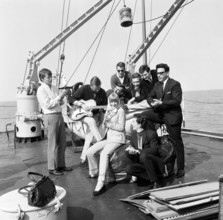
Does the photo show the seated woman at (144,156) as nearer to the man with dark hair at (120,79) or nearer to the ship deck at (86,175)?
the ship deck at (86,175)

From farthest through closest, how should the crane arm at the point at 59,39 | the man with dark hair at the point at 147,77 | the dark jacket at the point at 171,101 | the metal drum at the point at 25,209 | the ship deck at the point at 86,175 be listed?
the crane arm at the point at 59,39 < the man with dark hair at the point at 147,77 < the dark jacket at the point at 171,101 < the ship deck at the point at 86,175 < the metal drum at the point at 25,209

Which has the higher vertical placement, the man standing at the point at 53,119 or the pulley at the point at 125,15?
the pulley at the point at 125,15

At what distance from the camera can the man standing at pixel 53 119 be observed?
4.25 meters

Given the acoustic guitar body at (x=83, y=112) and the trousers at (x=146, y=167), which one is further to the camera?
the acoustic guitar body at (x=83, y=112)

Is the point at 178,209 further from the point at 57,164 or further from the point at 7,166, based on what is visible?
the point at 7,166

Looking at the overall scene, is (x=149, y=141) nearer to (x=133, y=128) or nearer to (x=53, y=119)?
(x=133, y=128)

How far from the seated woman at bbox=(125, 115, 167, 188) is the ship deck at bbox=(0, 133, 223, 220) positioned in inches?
10.2

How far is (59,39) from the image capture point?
27.7 feet

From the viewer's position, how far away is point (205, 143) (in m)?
6.77

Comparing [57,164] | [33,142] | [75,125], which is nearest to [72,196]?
[57,164]

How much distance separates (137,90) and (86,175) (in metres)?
1.76

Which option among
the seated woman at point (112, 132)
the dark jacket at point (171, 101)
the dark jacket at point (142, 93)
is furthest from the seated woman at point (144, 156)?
the dark jacket at point (142, 93)

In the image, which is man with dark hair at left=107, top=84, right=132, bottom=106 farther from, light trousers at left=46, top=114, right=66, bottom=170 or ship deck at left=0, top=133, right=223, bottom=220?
ship deck at left=0, top=133, right=223, bottom=220

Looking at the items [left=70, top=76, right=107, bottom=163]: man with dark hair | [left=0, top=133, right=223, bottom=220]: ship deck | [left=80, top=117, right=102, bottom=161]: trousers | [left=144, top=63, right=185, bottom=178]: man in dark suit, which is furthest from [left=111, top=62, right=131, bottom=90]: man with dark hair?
[left=0, top=133, right=223, bottom=220]: ship deck
